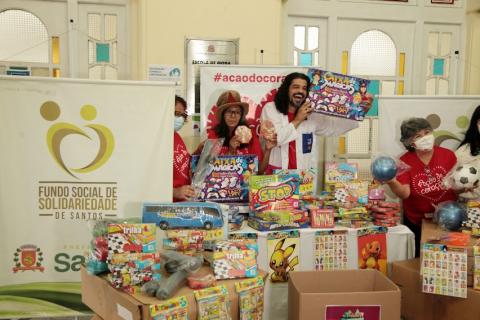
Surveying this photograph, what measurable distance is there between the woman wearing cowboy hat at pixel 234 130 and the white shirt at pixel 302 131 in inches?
3.1

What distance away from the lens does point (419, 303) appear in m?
2.28

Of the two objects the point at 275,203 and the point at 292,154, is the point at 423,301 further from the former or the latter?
the point at 292,154

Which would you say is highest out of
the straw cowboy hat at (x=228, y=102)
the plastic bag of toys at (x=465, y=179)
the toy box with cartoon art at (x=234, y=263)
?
the straw cowboy hat at (x=228, y=102)

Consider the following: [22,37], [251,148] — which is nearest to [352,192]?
[251,148]

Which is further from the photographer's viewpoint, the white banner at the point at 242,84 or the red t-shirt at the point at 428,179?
the white banner at the point at 242,84

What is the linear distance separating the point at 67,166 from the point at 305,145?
153cm

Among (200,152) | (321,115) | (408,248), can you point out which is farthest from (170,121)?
(408,248)

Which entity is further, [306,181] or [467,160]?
[467,160]

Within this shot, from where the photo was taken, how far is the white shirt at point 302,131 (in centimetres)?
288

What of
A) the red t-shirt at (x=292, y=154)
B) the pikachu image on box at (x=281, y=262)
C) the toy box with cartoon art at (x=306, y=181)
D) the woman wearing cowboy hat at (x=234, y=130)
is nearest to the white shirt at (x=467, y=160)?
the toy box with cartoon art at (x=306, y=181)

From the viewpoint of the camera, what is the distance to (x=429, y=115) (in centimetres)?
312

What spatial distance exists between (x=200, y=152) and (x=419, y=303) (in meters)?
1.52

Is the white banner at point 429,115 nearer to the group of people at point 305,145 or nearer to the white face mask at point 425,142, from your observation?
the group of people at point 305,145

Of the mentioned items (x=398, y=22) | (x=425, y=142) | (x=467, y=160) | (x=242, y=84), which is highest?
(x=398, y=22)
